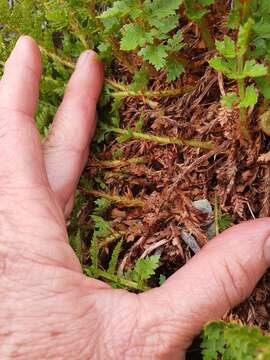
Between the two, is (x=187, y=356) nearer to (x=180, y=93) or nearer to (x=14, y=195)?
(x=14, y=195)

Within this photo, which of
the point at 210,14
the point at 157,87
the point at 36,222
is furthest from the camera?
the point at 157,87

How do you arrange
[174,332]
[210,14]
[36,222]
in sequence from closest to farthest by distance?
[174,332] → [36,222] → [210,14]

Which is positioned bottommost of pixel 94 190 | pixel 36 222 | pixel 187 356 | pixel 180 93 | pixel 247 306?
pixel 187 356

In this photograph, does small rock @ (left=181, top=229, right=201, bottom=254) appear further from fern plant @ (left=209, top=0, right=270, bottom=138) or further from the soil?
fern plant @ (left=209, top=0, right=270, bottom=138)

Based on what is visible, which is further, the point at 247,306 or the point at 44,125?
the point at 44,125

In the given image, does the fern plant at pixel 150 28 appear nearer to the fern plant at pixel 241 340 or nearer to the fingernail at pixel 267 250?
the fingernail at pixel 267 250

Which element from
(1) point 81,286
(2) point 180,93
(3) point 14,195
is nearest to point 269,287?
(1) point 81,286

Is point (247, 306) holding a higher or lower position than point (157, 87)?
lower
